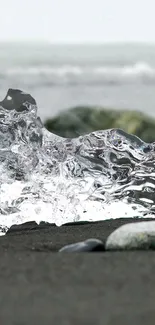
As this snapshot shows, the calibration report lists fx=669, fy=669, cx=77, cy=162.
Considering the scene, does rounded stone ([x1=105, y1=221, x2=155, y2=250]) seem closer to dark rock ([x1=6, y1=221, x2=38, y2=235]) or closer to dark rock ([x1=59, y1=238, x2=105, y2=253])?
dark rock ([x1=59, y1=238, x2=105, y2=253])

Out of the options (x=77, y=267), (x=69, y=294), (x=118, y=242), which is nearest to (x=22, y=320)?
(x=69, y=294)

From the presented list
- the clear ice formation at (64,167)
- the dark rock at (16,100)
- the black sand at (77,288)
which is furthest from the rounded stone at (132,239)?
the dark rock at (16,100)

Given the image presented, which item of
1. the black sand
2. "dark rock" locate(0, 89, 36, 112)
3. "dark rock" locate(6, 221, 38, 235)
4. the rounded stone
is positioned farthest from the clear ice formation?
the black sand

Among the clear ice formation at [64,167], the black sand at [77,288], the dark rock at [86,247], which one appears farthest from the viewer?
the clear ice formation at [64,167]

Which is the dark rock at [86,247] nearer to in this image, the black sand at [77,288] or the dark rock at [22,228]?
the black sand at [77,288]

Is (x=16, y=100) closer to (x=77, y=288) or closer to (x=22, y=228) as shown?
(x=22, y=228)

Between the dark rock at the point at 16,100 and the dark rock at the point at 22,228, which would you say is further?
the dark rock at the point at 16,100

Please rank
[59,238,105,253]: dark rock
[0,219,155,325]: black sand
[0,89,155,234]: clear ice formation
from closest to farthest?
[0,219,155,325]: black sand → [59,238,105,253]: dark rock → [0,89,155,234]: clear ice formation
